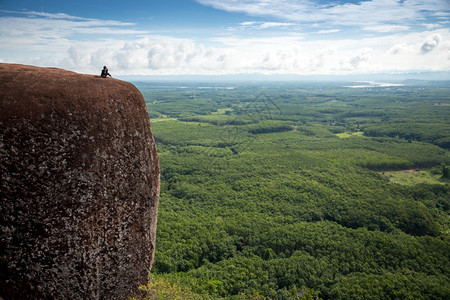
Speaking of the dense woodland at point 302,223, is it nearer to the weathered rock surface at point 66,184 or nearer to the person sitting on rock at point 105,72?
the weathered rock surface at point 66,184

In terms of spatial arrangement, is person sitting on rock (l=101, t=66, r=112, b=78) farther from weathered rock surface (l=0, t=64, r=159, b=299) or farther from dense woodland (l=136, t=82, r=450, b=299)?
dense woodland (l=136, t=82, r=450, b=299)

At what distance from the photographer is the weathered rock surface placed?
43.2 ft

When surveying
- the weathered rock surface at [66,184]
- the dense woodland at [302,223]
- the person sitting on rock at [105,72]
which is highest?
the person sitting on rock at [105,72]

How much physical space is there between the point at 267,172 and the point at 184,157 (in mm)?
31545

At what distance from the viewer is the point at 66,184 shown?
44.9ft

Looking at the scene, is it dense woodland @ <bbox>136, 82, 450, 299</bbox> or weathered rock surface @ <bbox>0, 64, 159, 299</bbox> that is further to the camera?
dense woodland @ <bbox>136, 82, 450, 299</bbox>

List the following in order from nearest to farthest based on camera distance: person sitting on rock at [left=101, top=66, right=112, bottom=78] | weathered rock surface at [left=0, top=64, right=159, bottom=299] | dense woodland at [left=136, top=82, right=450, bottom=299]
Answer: weathered rock surface at [left=0, top=64, right=159, bottom=299] → person sitting on rock at [left=101, top=66, right=112, bottom=78] → dense woodland at [left=136, top=82, right=450, bottom=299]

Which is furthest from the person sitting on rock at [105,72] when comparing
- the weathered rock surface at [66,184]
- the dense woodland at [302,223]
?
the dense woodland at [302,223]

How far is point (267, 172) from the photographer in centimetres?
8231

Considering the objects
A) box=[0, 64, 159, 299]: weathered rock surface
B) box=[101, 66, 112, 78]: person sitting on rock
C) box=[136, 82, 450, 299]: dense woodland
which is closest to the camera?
box=[0, 64, 159, 299]: weathered rock surface

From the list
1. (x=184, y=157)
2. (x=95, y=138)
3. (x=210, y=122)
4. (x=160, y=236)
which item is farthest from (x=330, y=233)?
(x=210, y=122)

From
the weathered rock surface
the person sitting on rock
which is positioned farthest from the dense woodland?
the person sitting on rock

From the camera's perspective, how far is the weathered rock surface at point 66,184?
13164 millimetres

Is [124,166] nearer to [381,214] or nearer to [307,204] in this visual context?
[307,204]
